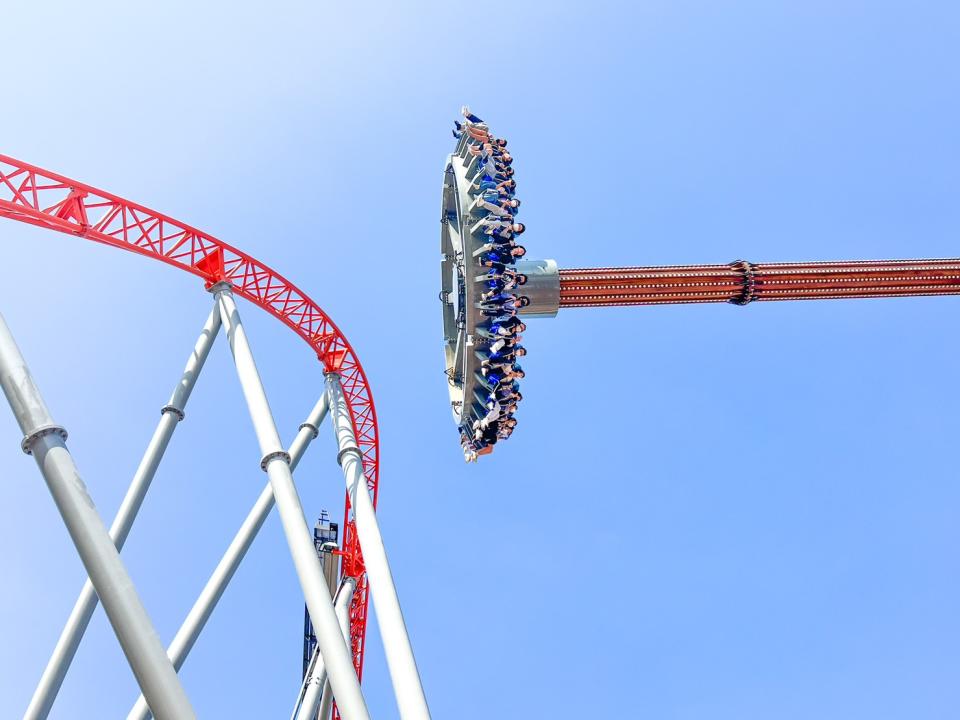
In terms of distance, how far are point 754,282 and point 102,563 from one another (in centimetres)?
1767

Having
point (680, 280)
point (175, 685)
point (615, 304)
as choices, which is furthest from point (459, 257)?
point (175, 685)

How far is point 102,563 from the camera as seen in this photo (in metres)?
8.54

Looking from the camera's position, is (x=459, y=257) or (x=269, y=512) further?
(x=459, y=257)

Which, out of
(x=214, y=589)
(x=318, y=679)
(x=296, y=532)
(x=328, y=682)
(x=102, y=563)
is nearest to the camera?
(x=102, y=563)

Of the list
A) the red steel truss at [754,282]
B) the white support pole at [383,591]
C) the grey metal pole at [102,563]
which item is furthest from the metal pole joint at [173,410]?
the red steel truss at [754,282]

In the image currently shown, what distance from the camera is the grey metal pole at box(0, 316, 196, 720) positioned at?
8.28 meters

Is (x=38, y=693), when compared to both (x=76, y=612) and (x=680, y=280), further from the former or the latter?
(x=680, y=280)

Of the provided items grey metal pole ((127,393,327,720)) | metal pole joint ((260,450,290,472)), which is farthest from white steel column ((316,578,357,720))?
metal pole joint ((260,450,290,472))

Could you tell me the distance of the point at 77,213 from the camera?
55.1 feet

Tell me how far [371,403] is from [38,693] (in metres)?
10.0

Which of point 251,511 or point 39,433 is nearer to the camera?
point 39,433

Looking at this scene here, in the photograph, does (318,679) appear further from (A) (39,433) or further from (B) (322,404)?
(A) (39,433)

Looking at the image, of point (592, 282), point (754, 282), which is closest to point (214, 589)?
point (592, 282)

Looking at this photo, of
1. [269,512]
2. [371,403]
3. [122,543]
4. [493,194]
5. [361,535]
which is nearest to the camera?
[361,535]
